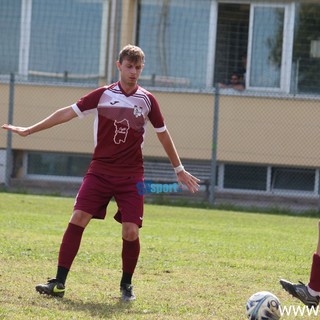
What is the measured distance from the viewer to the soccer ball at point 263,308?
6688mm

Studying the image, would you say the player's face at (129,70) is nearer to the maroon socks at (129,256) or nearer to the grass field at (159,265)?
the maroon socks at (129,256)

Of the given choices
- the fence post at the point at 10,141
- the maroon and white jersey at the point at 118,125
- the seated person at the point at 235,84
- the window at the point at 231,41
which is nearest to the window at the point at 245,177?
the seated person at the point at 235,84

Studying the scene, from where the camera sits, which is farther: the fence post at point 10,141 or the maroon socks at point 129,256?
the fence post at point 10,141

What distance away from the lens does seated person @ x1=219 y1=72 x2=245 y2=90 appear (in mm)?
21625

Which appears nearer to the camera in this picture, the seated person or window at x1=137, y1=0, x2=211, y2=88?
the seated person

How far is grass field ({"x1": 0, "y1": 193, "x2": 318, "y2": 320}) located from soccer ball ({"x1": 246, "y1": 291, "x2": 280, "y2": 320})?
39 centimetres

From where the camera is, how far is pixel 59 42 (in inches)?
872

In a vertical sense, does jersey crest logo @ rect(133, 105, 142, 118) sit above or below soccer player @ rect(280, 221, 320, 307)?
above

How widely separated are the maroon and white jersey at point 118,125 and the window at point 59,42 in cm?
1410

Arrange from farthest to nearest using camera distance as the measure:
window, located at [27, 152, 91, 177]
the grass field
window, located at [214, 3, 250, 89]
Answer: window, located at [27, 152, 91, 177] < window, located at [214, 3, 250, 89] < the grass field

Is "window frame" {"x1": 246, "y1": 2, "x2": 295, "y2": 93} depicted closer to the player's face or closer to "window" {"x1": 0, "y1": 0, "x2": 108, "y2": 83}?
"window" {"x1": 0, "y1": 0, "x2": 108, "y2": 83}

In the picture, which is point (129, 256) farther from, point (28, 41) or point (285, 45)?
point (28, 41)

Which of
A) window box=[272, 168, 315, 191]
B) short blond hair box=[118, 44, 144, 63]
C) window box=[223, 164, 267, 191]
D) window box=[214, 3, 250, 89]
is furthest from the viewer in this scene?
window box=[214, 3, 250, 89]

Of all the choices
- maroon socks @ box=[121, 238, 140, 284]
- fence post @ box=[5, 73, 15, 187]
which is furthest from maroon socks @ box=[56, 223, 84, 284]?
fence post @ box=[5, 73, 15, 187]
